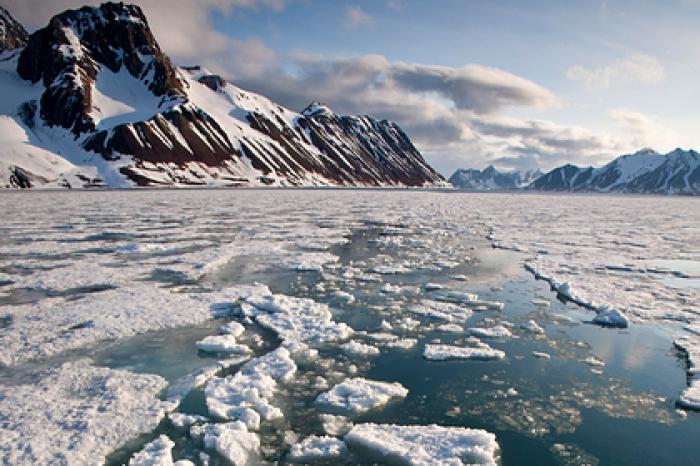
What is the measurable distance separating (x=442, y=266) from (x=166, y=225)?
18.0 metres

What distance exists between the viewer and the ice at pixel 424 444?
4848mm

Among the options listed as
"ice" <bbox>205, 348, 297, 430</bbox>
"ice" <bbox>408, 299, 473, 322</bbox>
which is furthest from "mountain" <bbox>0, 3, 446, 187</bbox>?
"ice" <bbox>205, 348, 297, 430</bbox>

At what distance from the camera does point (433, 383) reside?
680cm

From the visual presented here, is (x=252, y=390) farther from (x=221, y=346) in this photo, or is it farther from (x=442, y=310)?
(x=442, y=310)

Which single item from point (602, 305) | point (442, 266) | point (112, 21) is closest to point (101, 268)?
point (442, 266)

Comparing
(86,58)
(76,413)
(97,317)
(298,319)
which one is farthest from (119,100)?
(76,413)

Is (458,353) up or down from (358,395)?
up

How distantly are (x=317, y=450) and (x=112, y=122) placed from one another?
16252cm

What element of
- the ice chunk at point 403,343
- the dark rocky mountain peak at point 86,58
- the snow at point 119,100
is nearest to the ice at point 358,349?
the ice chunk at point 403,343

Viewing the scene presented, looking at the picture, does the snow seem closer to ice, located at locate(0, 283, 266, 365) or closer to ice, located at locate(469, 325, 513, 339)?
ice, located at locate(0, 283, 266, 365)

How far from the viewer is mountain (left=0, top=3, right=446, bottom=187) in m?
115

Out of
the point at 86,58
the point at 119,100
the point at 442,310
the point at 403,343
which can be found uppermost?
the point at 86,58

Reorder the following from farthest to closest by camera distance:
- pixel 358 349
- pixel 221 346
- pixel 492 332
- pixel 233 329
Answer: pixel 492 332 < pixel 233 329 < pixel 358 349 < pixel 221 346

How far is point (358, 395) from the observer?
20.6ft
